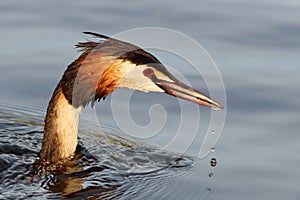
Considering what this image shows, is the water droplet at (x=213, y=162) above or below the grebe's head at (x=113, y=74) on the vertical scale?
below

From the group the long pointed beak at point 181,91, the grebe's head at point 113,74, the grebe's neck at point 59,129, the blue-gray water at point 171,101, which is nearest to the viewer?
the blue-gray water at point 171,101

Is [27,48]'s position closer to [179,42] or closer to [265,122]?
[179,42]

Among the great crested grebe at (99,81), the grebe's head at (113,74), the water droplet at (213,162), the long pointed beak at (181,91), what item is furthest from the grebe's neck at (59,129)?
the water droplet at (213,162)

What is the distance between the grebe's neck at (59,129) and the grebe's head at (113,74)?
11 centimetres

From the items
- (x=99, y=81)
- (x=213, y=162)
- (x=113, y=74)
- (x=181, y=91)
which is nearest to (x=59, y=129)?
(x=99, y=81)

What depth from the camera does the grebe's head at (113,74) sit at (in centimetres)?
A: 755

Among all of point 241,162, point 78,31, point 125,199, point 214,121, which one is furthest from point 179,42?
point 125,199

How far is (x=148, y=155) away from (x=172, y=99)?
968 millimetres

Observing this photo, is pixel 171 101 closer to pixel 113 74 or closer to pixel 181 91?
pixel 181 91

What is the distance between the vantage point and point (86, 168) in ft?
25.4

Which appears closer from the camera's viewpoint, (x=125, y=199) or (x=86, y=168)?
(x=125, y=199)

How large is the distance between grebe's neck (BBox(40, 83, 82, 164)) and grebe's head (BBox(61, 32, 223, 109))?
0.35 ft

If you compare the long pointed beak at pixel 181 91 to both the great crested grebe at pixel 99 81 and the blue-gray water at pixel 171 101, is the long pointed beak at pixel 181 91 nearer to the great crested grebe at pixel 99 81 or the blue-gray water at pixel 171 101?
the great crested grebe at pixel 99 81

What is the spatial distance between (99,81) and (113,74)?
0.13m
